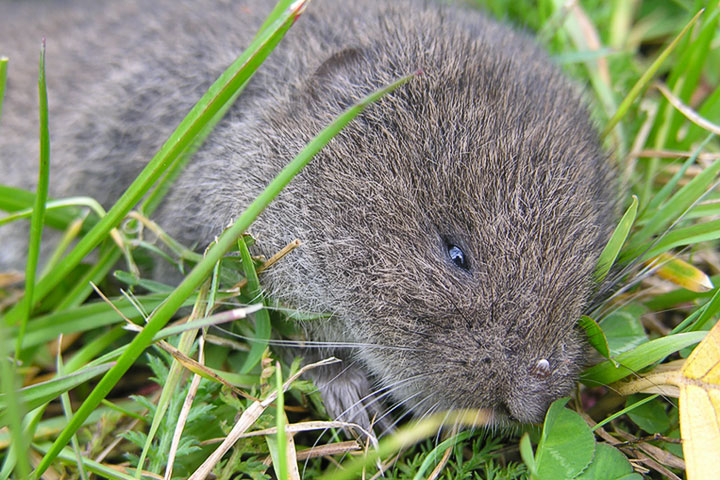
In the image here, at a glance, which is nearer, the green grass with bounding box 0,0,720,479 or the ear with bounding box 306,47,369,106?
the green grass with bounding box 0,0,720,479

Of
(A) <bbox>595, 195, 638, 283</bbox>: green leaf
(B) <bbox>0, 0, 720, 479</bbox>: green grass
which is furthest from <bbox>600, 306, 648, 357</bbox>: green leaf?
(A) <bbox>595, 195, 638, 283</bbox>: green leaf

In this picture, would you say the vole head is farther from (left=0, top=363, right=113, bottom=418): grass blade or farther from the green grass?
(left=0, top=363, right=113, bottom=418): grass blade

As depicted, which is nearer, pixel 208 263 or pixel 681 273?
pixel 208 263

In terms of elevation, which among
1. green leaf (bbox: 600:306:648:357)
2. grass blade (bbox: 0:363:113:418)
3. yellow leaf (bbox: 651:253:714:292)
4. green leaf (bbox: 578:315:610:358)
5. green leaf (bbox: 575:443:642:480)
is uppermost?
yellow leaf (bbox: 651:253:714:292)

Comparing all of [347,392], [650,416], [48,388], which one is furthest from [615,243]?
[48,388]

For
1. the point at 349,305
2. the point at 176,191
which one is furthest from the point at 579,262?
the point at 176,191

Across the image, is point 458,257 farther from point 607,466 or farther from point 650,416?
point 650,416

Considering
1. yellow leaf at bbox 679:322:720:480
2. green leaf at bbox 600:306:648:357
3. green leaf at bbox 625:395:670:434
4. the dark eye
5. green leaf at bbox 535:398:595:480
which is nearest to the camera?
yellow leaf at bbox 679:322:720:480
